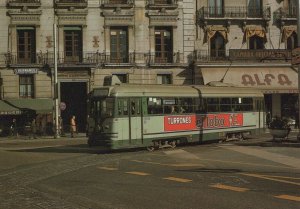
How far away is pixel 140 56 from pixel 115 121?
18361 millimetres

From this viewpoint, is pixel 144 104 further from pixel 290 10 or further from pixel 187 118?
pixel 290 10

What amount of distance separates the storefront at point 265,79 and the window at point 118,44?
6035 mm

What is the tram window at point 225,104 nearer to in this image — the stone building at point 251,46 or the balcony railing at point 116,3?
the stone building at point 251,46

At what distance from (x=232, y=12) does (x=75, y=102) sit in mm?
14330

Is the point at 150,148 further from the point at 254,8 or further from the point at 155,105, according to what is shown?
the point at 254,8

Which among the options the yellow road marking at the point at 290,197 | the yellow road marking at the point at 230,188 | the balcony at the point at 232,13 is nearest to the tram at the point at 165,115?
the yellow road marking at the point at 230,188

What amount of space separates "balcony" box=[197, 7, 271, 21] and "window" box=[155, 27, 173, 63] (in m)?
2.89

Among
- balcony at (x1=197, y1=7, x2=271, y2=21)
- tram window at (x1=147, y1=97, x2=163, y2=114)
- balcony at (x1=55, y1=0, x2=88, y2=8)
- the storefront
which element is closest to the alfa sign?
tram window at (x1=147, y1=97, x2=163, y2=114)

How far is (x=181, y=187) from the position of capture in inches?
477

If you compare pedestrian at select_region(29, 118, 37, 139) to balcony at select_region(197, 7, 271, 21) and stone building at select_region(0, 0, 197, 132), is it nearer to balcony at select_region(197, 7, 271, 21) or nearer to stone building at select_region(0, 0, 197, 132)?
stone building at select_region(0, 0, 197, 132)

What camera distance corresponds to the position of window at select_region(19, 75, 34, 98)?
38625mm

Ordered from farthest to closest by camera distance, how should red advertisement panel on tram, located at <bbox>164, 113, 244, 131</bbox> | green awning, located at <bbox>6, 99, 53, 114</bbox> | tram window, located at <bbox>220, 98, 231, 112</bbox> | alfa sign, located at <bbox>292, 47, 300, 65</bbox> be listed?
green awning, located at <bbox>6, 99, 53, 114</bbox> → tram window, located at <bbox>220, 98, 231, 112</bbox> → red advertisement panel on tram, located at <bbox>164, 113, 244, 131</bbox> → alfa sign, located at <bbox>292, 47, 300, 65</bbox>

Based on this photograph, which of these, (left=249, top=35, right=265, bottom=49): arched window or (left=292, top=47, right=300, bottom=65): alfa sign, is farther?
(left=249, top=35, right=265, bottom=49): arched window

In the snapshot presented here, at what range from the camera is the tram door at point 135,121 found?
22.0 meters
